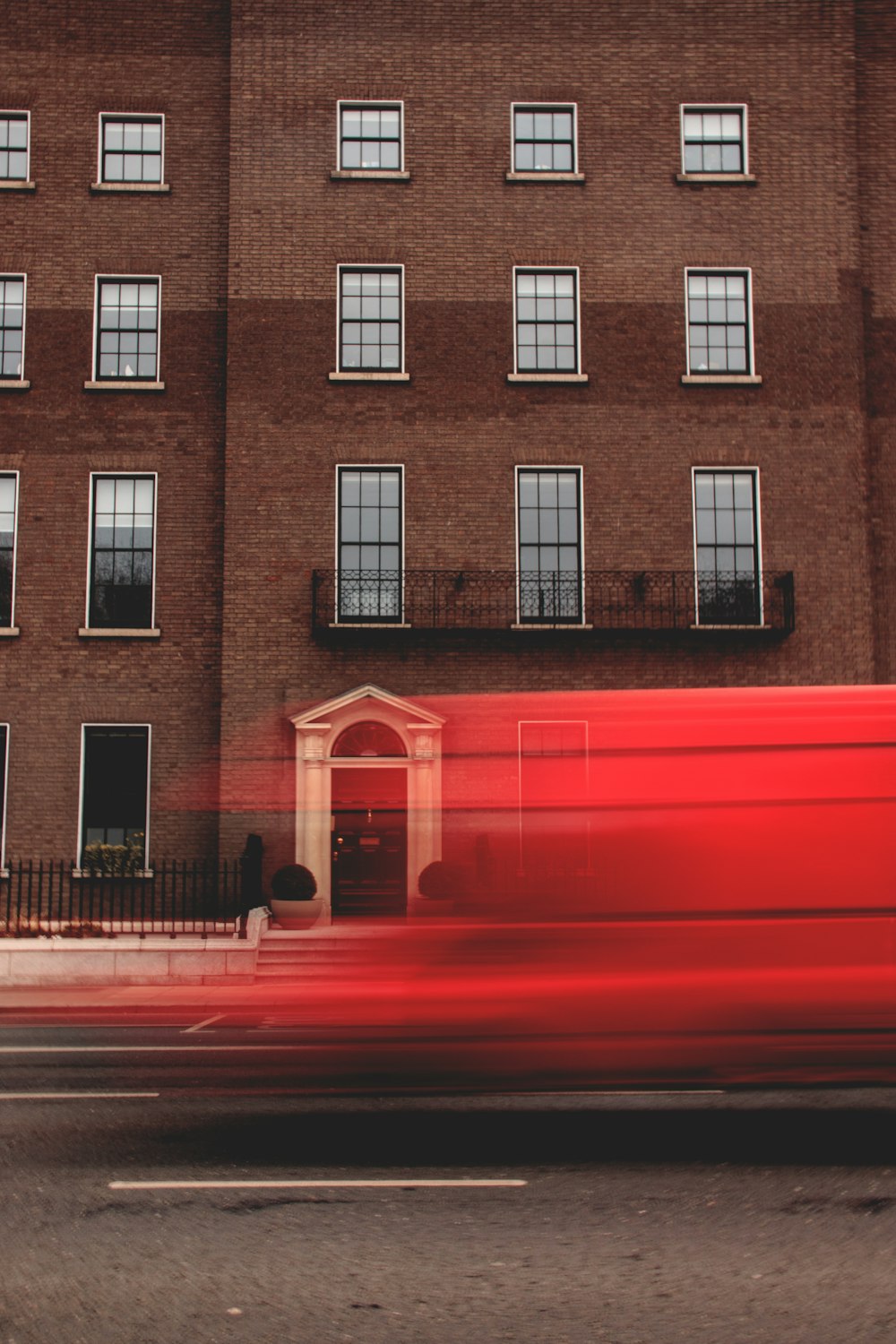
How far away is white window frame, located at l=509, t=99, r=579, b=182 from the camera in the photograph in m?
22.0

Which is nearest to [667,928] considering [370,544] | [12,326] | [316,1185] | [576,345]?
[316,1185]

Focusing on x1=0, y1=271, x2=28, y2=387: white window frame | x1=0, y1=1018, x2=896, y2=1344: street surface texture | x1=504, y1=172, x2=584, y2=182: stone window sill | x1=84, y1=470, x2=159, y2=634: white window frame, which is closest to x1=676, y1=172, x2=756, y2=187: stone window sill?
x1=504, y1=172, x2=584, y2=182: stone window sill

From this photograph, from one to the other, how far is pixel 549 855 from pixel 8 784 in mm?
16355

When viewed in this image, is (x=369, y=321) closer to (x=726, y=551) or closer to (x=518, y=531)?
(x=518, y=531)

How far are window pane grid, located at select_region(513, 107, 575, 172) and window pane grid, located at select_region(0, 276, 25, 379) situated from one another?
9.19m

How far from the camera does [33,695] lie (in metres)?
21.2

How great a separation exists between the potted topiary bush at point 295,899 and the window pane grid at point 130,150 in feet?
42.2

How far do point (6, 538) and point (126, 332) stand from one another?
4230mm

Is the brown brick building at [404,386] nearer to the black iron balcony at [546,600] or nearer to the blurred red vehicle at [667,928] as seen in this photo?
the black iron balcony at [546,600]

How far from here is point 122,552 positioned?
21.8 meters

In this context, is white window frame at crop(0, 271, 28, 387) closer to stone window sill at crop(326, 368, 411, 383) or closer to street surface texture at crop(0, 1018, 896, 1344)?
stone window sill at crop(326, 368, 411, 383)

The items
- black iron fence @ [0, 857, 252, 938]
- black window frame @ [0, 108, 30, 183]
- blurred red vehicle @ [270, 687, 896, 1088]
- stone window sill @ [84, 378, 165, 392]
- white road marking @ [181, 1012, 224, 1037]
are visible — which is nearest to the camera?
blurred red vehicle @ [270, 687, 896, 1088]

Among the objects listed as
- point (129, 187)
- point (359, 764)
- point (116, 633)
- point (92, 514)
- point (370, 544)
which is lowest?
point (359, 764)

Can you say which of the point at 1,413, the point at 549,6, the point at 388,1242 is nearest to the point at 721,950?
the point at 388,1242
